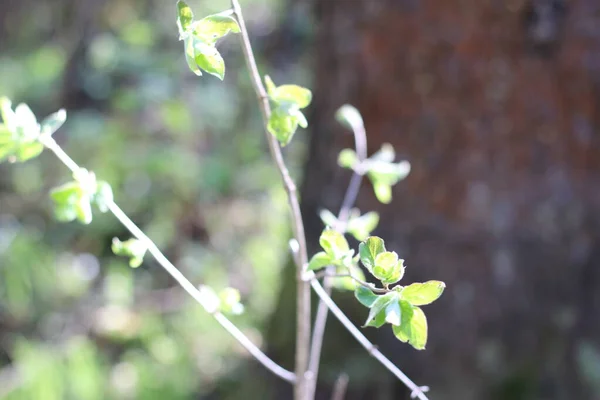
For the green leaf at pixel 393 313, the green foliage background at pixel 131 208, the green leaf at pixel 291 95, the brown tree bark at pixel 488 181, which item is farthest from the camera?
the green foliage background at pixel 131 208

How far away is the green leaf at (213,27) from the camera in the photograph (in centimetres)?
45

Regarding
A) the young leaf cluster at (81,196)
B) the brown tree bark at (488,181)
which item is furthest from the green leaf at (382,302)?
the brown tree bark at (488,181)

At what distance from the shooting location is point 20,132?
54cm

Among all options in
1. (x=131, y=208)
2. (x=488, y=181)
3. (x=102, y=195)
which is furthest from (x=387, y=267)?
(x=131, y=208)

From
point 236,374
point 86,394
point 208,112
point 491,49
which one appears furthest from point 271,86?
point 208,112

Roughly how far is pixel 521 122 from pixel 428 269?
1.08ft

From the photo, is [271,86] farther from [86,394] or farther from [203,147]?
[203,147]

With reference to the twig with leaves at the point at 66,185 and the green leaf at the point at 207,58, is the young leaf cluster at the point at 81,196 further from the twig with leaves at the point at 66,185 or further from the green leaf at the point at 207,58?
the green leaf at the point at 207,58

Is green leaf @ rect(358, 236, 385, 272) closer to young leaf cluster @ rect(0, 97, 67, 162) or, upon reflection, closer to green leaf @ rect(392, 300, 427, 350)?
green leaf @ rect(392, 300, 427, 350)

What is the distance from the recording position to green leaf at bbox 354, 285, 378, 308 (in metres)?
0.43

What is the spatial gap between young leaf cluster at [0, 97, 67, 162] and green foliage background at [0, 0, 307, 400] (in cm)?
129

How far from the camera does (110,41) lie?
279 cm

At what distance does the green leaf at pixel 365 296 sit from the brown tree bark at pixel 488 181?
0.86m

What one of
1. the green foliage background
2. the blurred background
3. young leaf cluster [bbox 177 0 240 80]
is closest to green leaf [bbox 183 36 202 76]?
young leaf cluster [bbox 177 0 240 80]
